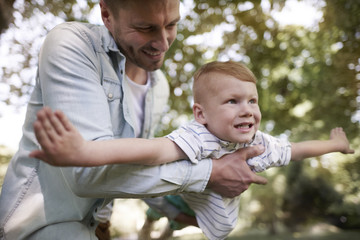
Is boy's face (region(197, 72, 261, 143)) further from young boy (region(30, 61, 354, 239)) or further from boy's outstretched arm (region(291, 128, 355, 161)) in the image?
boy's outstretched arm (region(291, 128, 355, 161))

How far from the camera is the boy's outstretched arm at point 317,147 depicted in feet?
4.18

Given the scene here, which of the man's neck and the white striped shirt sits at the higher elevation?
the man's neck

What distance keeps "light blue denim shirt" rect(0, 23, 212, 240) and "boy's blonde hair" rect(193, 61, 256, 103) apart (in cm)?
25

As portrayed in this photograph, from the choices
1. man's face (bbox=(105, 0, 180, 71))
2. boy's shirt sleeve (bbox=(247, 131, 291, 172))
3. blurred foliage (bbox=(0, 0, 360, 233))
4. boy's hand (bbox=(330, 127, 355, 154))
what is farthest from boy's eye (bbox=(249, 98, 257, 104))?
blurred foliage (bbox=(0, 0, 360, 233))

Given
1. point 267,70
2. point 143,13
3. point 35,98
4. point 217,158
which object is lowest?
point 267,70

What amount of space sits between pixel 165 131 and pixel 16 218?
1.47m

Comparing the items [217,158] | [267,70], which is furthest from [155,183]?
[267,70]

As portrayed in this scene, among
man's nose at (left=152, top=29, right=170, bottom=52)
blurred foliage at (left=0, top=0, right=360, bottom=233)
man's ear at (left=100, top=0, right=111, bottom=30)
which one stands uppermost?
man's ear at (left=100, top=0, right=111, bottom=30)

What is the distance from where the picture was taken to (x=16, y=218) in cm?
110

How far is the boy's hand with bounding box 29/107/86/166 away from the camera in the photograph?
0.70 m

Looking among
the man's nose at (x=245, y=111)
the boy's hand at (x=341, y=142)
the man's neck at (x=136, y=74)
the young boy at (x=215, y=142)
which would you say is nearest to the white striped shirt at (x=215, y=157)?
the young boy at (x=215, y=142)

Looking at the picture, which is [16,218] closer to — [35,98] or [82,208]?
[82,208]

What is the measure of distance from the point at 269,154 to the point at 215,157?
0.68ft

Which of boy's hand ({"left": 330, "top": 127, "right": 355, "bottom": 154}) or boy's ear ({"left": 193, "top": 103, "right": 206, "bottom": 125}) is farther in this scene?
boy's hand ({"left": 330, "top": 127, "right": 355, "bottom": 154})
